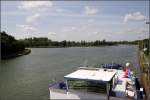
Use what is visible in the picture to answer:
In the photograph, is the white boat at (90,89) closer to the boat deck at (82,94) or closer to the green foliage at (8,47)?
the boat deck at (82,94)

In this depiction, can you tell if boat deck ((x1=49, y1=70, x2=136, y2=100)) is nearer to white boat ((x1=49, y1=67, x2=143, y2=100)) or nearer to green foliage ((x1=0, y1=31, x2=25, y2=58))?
white boat ((x1=49, y1=67, x2=143, y2=100))

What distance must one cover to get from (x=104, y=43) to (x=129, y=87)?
167 metres

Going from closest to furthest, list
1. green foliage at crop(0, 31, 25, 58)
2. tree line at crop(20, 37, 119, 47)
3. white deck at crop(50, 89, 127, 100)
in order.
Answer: white deck at crop(50, 89, 127, 100), green foliage at crop(0, 31, 25, 58), tree line at crop(20, 37, 119, 47)

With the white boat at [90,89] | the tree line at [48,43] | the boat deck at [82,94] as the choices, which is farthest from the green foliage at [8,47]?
the tree line at [48,43]

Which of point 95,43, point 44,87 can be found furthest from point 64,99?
point 95,43

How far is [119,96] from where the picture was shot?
10523 mm

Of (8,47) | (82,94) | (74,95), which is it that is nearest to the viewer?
(82,94)

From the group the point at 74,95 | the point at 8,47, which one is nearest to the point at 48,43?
the point at 8,47

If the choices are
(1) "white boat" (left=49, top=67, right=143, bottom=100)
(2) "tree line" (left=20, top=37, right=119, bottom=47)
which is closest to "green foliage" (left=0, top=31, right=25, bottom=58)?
(1) "white boat" (left=49, top=67, right=143, bottom=100)

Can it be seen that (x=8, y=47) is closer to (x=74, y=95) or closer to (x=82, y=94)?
(x=74, y=95)

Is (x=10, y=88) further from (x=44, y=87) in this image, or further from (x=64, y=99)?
(x=64, y=99)

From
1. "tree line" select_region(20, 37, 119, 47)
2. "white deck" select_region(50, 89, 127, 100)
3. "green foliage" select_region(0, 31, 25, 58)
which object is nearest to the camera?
"white deck" select_region(50, 89, 127, 100)

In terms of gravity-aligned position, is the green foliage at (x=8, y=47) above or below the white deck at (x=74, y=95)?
above

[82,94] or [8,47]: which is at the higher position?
[8,47]
